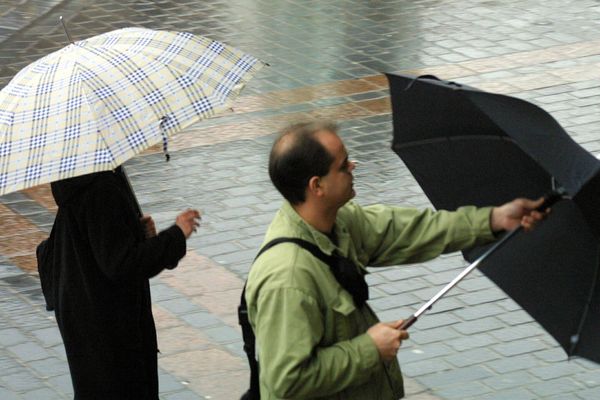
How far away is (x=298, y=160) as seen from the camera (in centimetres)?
336

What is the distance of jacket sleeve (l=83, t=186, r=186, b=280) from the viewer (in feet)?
13.6

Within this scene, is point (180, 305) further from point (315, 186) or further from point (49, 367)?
point (315, 186)

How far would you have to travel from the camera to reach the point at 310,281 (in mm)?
3277

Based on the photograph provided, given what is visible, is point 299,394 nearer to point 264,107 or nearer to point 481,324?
point 481,324

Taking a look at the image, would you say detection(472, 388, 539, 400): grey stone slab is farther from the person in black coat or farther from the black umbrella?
the black umbrella

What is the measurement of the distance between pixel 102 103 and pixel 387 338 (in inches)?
53.3

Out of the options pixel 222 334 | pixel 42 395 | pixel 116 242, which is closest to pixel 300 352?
pixel 116 242

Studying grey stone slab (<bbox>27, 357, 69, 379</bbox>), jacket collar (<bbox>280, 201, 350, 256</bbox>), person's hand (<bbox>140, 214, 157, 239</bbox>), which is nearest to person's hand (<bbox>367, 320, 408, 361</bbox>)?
jacket collar (<bbox>280, 201, 350, 256</bbox>)

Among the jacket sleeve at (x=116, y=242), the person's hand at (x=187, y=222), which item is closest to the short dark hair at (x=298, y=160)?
the jacket sleeve at (x=116, y=242)

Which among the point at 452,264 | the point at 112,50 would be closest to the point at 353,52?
the point at 452,264

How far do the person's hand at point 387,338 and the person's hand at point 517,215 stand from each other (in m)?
0.46

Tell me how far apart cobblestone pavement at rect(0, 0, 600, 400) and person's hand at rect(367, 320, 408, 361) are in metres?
2.36

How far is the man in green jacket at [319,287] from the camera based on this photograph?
322 centimetres

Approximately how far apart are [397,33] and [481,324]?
601cm
